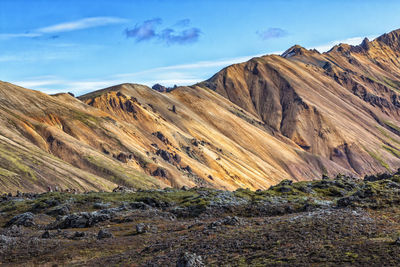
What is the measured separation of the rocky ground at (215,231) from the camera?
33.0 m

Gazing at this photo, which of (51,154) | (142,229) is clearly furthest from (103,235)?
(51,154)

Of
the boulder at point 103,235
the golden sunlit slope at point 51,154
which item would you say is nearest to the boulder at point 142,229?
the boulder at point 103,235

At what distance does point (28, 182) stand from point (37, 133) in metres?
43.0

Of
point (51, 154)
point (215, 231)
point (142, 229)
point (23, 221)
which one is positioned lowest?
point (142, 229)

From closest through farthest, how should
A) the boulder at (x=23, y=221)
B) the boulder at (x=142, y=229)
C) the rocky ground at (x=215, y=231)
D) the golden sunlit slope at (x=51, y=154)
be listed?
the rocky ground at (x=215, y=231) → the boulder at (x=142, y=229) → the boulder at (x=23, y=221) → the golden sunlit slope at (x=51, y=154)

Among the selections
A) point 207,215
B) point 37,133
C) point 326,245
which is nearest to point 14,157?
point 37,133

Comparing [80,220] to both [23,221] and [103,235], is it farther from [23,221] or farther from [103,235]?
[103,235]

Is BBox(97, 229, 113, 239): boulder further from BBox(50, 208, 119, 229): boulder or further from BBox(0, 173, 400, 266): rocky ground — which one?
BBox(50, 208, 119, 229): boulder

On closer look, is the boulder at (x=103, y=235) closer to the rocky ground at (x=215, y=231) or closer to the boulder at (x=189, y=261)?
the rocky ground at (x=215, y=231)

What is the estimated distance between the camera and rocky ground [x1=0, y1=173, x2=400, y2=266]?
32969mm

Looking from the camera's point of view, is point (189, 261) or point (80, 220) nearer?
point (189, 261)

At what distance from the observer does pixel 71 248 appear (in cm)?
4512

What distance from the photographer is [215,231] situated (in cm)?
4412

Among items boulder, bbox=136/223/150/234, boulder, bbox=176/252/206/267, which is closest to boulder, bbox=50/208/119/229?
boulder, bbox=136/223/150/234
